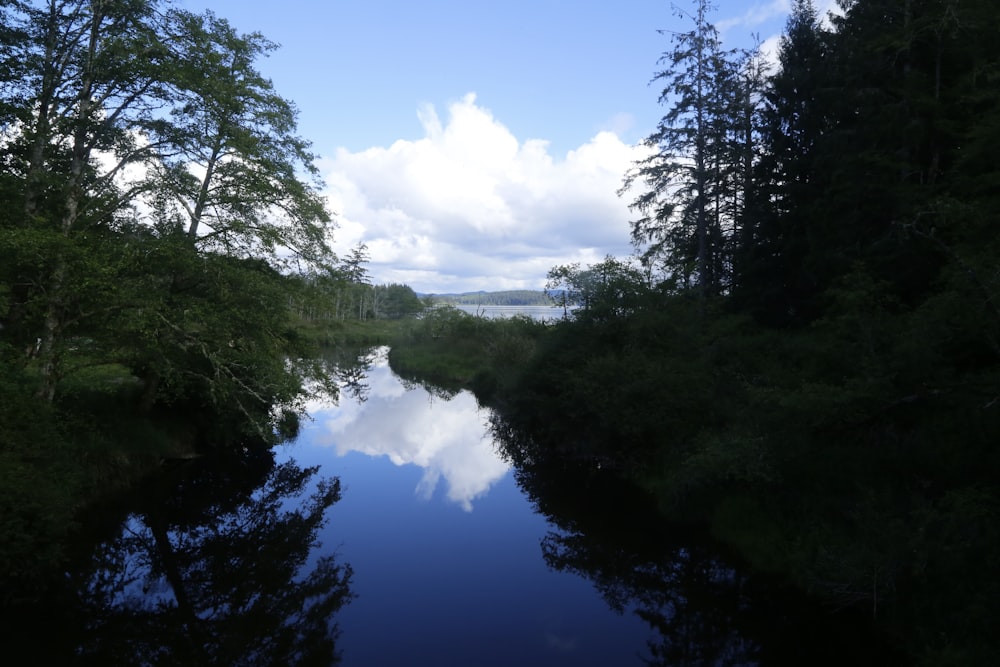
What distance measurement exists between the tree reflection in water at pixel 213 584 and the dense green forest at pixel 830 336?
8.15 meters

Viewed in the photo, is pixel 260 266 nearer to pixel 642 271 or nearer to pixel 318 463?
pixel 318 463

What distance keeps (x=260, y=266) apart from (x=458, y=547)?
9.64 m

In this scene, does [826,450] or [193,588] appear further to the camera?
[826,450]

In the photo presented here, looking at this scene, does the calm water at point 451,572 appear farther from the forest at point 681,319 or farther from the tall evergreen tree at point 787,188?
the tall evergreen tree at point 787,188

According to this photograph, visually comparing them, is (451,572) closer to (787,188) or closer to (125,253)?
(125,253)

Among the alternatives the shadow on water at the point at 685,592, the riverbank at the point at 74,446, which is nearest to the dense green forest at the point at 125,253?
the riverbank at the point at 74,446

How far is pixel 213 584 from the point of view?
1136cm

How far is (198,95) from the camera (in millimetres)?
14406

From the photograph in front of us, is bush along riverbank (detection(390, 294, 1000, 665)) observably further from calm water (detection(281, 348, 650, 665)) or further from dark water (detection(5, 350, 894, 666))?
calm water (detection(281, 348, 650, 665))

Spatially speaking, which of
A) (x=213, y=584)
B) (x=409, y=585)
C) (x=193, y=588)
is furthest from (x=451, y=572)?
(x=193, y=588)

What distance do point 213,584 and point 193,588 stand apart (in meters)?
0.35

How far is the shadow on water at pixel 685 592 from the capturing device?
896 centimetres

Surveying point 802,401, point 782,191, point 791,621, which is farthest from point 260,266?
point 782,191

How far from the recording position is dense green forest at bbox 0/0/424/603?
10781mm
